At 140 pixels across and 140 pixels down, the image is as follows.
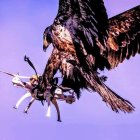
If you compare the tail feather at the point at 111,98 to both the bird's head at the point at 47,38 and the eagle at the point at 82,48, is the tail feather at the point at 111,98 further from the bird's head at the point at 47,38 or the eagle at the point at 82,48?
the bird's head at the point at 47,38

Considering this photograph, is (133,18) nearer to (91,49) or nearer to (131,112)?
(91,49)

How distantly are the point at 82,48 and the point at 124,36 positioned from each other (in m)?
1.12

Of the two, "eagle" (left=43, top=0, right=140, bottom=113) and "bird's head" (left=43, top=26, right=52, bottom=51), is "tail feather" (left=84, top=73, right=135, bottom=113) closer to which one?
"eagle" (left=43, top=0, right=140, bottom=113)

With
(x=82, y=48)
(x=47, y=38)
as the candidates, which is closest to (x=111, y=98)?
(x=82, y=48)

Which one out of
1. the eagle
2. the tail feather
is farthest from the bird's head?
the tail feather

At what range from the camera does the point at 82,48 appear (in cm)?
1087

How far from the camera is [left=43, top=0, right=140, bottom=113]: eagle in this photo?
34.3 feet

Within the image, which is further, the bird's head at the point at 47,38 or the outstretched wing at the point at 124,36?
the outstretched wing at the point at 124,36

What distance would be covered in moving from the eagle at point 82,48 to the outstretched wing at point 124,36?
17 mm

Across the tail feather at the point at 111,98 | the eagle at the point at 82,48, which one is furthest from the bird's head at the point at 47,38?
the tail feather at the point at 111,98

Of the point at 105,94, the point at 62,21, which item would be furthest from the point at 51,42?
the point at 105,94

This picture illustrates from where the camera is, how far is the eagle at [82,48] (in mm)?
10453

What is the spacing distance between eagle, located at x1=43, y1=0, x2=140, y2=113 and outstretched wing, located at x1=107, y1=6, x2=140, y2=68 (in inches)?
0.7

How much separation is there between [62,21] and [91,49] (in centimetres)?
65
